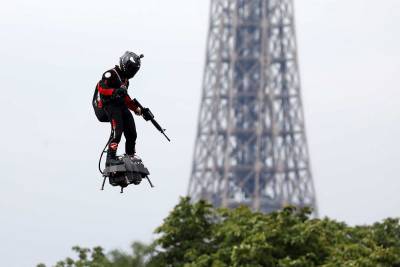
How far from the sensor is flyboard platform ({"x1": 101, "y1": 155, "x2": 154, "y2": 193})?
96.1 ft

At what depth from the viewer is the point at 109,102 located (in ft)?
96.1

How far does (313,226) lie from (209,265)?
591cm

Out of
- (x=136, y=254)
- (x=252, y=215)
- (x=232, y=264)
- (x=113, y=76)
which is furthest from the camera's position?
(x=252, y=215)

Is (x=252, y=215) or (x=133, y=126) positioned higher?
(x=252, y=215)

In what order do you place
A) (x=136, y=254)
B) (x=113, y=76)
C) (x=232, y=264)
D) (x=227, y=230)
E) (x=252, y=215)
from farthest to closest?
(x=252, y=215) < (x=227, y=230) < (x=232, y=264) < (x=136, y=254) < (x=113, y=76)

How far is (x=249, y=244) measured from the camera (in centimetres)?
8762

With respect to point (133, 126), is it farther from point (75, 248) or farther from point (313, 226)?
point (75, 248)

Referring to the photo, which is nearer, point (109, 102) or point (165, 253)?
point (109, 102)

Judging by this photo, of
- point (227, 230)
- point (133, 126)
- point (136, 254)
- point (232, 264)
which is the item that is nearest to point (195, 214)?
point (227, 230)

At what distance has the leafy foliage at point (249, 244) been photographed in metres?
86.7

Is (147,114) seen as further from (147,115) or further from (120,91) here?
(120,91)

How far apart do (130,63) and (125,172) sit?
186 cm

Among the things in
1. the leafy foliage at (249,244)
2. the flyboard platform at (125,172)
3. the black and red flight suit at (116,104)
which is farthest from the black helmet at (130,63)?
the leafy foliage at (249,244)

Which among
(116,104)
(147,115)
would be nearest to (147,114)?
(147,115)
